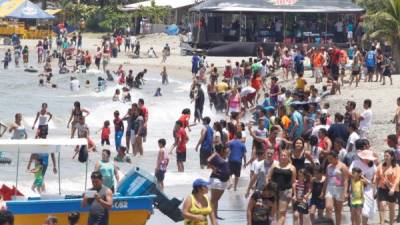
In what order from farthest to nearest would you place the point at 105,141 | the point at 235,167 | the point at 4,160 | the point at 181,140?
the point at 105,141 < the point at 181,140 < the point at 4,160 < the point at 235,167

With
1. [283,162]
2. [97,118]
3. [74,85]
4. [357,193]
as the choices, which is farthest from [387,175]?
[74,85]

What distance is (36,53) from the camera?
64.0m

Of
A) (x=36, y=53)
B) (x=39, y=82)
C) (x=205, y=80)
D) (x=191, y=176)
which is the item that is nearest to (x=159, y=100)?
(x=205, y=80)

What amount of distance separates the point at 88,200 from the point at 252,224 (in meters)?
2.35

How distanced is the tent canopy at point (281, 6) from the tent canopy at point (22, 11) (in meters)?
20.4

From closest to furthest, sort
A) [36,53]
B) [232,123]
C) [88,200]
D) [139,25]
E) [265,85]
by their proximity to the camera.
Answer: [88,200], [232,123], [265,85], [36,53], [139,25]

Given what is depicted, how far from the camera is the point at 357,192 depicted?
14.7m

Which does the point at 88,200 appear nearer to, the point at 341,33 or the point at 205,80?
the point at 205,80

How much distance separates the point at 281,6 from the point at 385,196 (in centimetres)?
3621

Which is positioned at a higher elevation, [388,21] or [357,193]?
[388,21]

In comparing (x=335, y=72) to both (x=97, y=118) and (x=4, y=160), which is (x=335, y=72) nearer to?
(x=97, y=118)

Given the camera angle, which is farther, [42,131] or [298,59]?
[298,59]

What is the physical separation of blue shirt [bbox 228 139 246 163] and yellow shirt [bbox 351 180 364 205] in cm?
397

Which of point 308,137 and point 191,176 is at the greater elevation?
point 308,137
